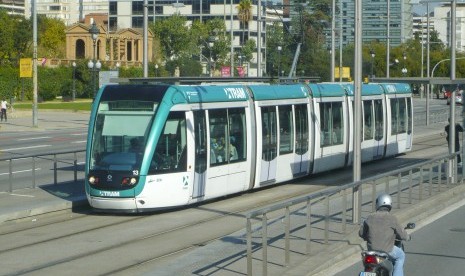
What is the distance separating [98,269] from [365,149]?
2077cm

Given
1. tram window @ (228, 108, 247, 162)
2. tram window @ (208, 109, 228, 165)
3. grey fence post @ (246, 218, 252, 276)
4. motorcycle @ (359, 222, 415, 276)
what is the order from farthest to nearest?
tram window @ (228, 108, 247, 162) < tram window @ (208, 109, 228, 165) < grey fence post @ (246, 218, 252, 276) < motorcycle @ (359, 222, 415, 276)

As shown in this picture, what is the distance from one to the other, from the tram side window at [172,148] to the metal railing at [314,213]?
14.5ft

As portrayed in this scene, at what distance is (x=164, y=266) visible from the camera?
49.5 feet

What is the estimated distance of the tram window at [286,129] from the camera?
27.0m

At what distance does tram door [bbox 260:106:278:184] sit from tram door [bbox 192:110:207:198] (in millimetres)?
3337

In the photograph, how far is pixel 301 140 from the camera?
1120 inches

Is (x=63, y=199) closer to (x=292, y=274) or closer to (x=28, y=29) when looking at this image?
(x=292, y=274)

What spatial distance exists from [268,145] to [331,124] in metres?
5.75

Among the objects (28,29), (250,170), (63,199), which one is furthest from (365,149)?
(28,29)

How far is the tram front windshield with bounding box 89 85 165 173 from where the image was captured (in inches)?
835

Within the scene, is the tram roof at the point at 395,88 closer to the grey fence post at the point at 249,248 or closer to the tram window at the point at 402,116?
the tram window at the point at 402,116

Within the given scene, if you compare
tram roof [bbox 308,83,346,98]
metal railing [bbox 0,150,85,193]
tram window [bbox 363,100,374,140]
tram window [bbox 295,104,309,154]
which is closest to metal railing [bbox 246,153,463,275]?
tram window [bbox 295,104,309,154]

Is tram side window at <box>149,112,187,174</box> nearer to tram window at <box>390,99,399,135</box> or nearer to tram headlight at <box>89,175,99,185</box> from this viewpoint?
tram headlight at <box>89,175,99,185</box>

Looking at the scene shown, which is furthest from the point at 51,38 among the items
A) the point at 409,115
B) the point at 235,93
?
the point at 235,93
